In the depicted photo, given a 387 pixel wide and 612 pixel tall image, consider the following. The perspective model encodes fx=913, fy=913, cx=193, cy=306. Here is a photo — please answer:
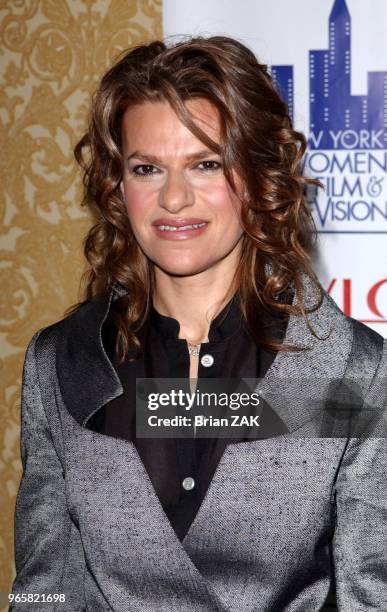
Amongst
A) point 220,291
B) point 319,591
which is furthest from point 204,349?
point 319,591

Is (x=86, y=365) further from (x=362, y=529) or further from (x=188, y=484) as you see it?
(x=362, y=529)

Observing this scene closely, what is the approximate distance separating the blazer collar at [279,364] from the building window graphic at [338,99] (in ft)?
1.98

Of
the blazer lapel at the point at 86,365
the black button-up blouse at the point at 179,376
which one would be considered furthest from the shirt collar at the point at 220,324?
the blazer lapel at the point at 86,365

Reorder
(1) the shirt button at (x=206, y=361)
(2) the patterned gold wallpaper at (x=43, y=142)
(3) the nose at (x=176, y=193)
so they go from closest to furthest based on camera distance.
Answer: (3) the nose at (x=176, y=193) < (1) the shirt button at (x=206, y=361) < (2) the patterned gold wallpaper at (x=43, y=142)

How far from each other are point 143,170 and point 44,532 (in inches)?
24.3

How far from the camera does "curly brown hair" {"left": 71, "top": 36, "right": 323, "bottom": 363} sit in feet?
4.66

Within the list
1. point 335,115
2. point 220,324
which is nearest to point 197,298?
point 220,324

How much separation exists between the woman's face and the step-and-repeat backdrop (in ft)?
1.96

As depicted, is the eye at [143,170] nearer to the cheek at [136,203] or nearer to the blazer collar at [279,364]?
the cheek at [136,203]

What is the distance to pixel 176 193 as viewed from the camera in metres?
1.39

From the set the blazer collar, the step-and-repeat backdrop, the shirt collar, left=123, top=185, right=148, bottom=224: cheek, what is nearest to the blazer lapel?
the blazer collar

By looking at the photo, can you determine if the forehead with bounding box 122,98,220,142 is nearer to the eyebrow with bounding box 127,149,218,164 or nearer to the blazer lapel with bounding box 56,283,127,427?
the eyebrow with bounding box 127,149,218,164

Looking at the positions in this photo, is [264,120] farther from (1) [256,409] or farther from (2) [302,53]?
(2) [302,53]

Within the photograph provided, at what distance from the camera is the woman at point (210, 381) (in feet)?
4.61
